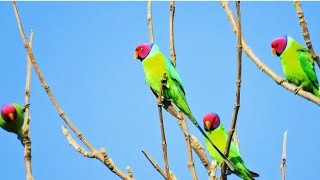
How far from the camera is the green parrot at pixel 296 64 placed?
5.64 m

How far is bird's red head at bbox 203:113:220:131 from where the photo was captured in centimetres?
577

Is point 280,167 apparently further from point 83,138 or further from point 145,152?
point 83,138

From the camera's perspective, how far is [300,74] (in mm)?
5617

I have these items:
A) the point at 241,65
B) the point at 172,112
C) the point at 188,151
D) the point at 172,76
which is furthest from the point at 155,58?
the point at 241,65

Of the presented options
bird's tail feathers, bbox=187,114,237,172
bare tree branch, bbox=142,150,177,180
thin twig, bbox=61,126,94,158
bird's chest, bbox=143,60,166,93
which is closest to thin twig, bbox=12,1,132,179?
thin twig, bbox=61,126,94,158

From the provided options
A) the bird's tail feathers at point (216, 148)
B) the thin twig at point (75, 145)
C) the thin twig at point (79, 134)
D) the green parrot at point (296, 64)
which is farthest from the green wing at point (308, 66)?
Result: the thin twig at point (79, 134)

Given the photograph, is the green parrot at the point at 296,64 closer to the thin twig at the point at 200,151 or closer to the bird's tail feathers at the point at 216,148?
the bird's tail feathers at the point at 216,148

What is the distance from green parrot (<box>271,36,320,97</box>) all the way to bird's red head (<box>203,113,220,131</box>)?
949mm

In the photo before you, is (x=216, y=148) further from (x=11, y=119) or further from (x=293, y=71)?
(x=293, y=71)

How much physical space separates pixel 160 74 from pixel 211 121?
169cm

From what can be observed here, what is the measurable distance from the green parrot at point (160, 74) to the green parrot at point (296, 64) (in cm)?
189

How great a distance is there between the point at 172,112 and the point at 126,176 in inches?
47.6

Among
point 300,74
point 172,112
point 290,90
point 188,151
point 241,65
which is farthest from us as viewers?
point 300,74

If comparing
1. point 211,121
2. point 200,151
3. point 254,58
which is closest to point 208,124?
point 211,121
